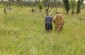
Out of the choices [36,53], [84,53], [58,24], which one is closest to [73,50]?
[84,53]

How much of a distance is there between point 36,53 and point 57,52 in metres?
1.20

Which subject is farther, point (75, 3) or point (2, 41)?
point (75, 3)

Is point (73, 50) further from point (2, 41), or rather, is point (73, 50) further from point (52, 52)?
point (2, 41)

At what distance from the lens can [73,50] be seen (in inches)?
361

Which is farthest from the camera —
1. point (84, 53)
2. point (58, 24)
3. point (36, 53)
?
point (58, 24)

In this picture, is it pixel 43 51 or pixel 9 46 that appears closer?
pixel 43 51

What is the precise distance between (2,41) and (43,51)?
8.69 feet

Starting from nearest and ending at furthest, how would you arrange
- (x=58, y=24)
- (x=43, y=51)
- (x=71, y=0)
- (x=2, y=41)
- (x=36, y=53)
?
(x=36, y=53) < (x=43, y=51) < (x=2, y=41) < (x=58, y=24) < (x=71, y=0)

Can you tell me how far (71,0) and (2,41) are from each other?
29.0 meters

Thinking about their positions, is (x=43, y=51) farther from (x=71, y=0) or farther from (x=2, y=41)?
(x=71, y=0)

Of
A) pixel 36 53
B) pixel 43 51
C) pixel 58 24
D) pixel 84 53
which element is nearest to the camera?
pixel 36 53

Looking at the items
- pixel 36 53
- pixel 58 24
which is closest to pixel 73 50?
pixel 36 53

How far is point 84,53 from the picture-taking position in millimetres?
9094

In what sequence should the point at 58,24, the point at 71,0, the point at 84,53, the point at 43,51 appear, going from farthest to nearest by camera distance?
1. the point at 71,0
2. the point at 58,24
3. the point at 84,53
4. the point at 43,51
